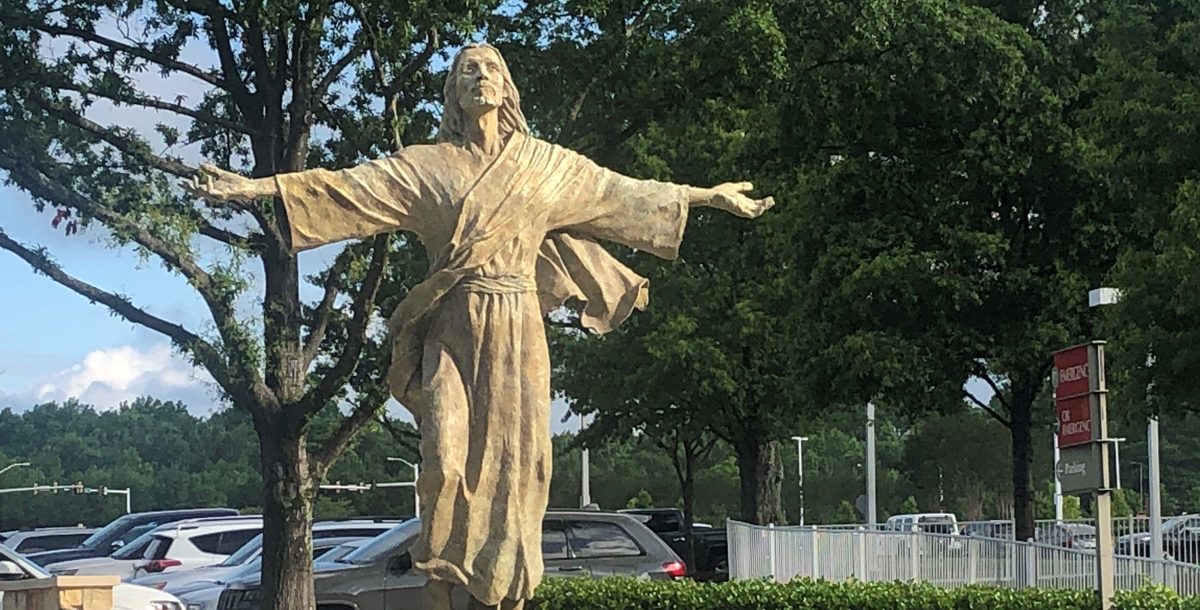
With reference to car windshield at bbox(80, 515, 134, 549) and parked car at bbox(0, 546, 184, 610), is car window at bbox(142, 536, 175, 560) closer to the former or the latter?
car windshield at bbox(80, 515, 134, 549)

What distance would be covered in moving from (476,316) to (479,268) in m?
0.20

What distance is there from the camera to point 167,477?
76562mm

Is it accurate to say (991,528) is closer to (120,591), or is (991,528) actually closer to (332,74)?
(332,74)

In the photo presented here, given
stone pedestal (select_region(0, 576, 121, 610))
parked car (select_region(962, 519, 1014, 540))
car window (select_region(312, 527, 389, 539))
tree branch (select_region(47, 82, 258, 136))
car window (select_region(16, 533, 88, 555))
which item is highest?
tree branch (select_region(47, 82, 258, 136))

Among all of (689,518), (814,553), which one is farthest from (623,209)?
(689,518)

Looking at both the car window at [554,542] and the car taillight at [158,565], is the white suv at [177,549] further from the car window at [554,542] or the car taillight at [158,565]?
the car window at [554,542]

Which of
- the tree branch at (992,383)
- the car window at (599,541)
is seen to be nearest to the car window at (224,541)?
the car window at (599,541)

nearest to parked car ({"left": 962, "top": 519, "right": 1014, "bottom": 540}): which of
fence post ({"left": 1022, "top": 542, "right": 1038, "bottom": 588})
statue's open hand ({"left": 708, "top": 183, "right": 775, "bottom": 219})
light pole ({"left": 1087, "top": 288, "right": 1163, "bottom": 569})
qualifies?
light pole ({"left": 1087, "top": 288, "right": 1163, "bottom": 569})

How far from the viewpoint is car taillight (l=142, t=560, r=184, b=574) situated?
22.3m

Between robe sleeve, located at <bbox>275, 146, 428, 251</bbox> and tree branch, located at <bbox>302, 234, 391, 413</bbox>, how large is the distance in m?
9.04

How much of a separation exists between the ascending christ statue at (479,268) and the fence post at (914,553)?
41.5ft

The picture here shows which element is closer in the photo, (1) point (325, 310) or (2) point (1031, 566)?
(2) point (1031, 566)

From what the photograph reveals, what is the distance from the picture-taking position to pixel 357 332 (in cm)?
1666

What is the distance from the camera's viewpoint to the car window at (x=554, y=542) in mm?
18188
